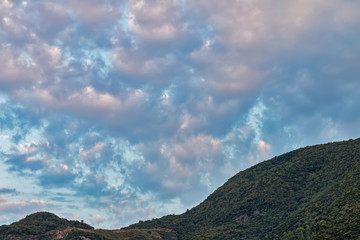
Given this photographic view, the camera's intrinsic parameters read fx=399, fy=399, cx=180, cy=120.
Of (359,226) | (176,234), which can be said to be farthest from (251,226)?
(359,226)

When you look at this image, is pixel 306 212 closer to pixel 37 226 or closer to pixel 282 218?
pixel 282 218

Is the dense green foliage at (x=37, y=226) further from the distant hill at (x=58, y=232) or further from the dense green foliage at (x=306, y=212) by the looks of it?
the dense green foliage at (x=306, y=212)

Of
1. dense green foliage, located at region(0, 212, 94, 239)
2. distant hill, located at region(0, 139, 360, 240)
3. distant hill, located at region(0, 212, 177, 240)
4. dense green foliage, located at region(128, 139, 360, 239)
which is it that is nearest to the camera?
dense green foliage, located at region(128, 139, 360, 239)

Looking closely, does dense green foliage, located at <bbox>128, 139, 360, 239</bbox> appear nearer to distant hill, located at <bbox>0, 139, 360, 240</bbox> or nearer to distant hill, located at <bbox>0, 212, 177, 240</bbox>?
→ distant hill, located at <bbox>0, 139, 360, 240</bbox>

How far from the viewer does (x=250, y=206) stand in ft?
642

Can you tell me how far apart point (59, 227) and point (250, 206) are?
298ft

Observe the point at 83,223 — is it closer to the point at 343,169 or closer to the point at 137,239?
the point at 137,239

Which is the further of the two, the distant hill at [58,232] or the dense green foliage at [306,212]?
the distant hill at [58,232]

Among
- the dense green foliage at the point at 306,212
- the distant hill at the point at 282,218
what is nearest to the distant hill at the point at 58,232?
the distant hill at the point at 282,218

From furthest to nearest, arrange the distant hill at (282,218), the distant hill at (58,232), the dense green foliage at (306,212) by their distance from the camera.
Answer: the distant hill at (58,232) < the distant hill at (282,218) < the dense green foliage at (306,212)

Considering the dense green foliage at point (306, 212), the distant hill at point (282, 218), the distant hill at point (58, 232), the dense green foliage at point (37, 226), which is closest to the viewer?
the dense green foliage at point (306, 212)

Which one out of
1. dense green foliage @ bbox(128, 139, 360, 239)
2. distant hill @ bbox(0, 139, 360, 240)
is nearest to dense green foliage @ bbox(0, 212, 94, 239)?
distant hill @ bbox(0, 139, 360, 240)

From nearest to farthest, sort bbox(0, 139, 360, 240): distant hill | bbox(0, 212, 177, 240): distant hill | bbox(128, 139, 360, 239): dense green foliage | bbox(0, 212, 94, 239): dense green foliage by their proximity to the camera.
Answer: bbox(128, 139, 360, 239): dense green foliage → bbox(0, 139, 360, 240): distant hill → bbox(0, 212, 177, 240): distant hill → bbox(0, 212, 94, 239): dense green foliage

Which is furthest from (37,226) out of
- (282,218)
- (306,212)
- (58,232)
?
(306,212)
